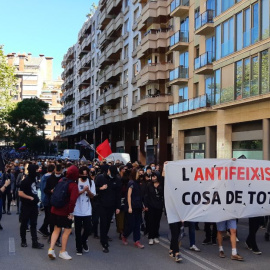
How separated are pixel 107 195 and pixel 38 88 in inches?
5078

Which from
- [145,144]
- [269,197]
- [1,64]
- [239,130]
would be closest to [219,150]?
[239,130]

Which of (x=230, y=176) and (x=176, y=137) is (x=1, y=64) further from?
(x=230, y=176)

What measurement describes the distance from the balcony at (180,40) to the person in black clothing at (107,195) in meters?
26.7

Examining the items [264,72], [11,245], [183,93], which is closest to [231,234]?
[11,245]

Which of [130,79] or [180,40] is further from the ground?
[180,40]

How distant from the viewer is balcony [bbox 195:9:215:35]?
31469 mm

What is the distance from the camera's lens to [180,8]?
3662 centimetres

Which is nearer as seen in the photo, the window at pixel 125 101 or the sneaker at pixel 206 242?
the sneaker at pixel 206 242

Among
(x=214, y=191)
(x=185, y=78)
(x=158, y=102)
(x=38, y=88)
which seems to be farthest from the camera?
(x=38, y=88)

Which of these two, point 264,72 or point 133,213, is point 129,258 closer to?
point 133,213

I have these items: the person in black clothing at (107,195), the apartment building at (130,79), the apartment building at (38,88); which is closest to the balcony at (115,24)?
the apartment building at (130,79)

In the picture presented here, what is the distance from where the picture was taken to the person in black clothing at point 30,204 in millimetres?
Result: 10541

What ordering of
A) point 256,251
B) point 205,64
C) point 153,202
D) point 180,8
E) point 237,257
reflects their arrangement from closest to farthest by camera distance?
point 237,257
point 256,251
point 153,202
point 205,64
point 180,8

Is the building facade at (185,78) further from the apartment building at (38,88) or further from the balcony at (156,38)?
the apartment building at (38,88)
